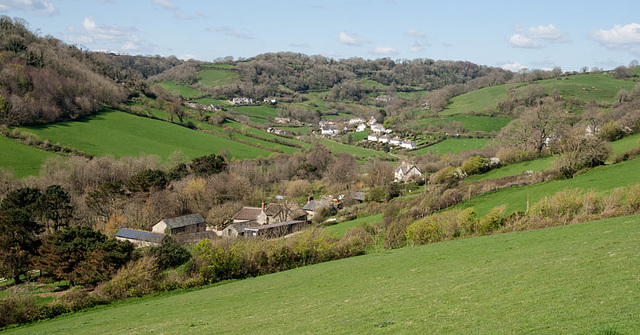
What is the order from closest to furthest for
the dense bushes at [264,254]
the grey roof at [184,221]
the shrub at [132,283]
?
the shrub at [132,283], the dense bushes at [264,254], the grey roof at [184,221]

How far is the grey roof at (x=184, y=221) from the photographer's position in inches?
2430

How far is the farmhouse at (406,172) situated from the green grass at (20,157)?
208 ft

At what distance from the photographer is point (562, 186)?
4112 centimetres

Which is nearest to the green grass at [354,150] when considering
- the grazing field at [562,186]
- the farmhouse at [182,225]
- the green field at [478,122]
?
the green field at [478,122]

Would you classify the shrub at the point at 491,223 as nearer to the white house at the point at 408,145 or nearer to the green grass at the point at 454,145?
the green grass at the point at 454,145

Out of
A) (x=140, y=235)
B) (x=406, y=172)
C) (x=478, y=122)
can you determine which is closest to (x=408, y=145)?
(x=478, y=122)

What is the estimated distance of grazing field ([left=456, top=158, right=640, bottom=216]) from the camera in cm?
3678

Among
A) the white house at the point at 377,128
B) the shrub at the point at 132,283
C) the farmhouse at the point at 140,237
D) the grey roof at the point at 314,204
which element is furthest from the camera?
the white house at the point at 377,128

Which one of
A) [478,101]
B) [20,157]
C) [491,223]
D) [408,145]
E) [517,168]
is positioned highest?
[478,101]

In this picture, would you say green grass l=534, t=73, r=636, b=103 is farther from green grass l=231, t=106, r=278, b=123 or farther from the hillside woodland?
green grass l=231, t=106, r=278, b=123

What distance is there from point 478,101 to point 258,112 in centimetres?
7885

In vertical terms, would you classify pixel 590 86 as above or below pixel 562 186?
above

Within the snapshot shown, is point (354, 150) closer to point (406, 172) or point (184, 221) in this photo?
point (406, 172)

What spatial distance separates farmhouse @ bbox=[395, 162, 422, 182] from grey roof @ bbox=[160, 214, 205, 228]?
3840 cm
